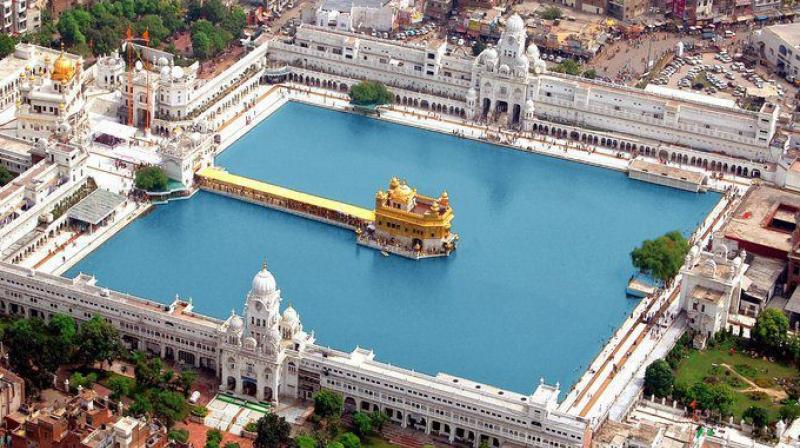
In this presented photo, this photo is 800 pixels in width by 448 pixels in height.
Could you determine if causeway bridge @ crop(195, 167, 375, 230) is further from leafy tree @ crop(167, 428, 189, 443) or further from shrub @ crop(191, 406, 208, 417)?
leafy tree @ crop(167, 428, 189, 443)

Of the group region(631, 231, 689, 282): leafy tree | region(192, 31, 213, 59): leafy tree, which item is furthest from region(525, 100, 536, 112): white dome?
region(192, 31, 213, 59): leafy tree

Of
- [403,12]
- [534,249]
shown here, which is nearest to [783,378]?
[534,249]

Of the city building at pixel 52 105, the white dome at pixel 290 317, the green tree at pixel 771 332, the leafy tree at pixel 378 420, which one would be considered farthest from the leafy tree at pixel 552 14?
the leafy tree at pixel 378 420

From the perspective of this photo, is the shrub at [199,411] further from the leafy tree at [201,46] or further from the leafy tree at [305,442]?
the leafy tree at [201,46]

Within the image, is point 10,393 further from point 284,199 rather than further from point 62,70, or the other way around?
point 62,70

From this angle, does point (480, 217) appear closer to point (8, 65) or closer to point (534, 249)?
point (534, 249)

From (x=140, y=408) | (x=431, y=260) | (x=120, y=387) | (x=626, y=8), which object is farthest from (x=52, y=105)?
(x=626, y=8)
